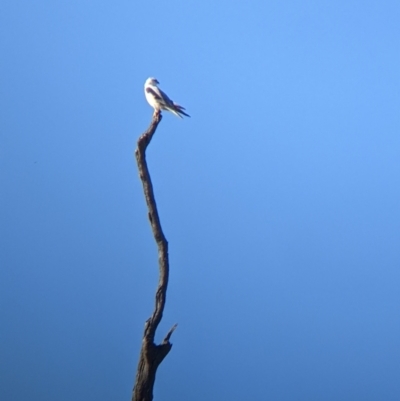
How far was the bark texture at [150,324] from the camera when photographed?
202 cm

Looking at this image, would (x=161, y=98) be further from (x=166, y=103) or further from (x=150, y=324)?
(x=150, y=324)

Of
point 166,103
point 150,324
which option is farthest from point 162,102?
point 150,324

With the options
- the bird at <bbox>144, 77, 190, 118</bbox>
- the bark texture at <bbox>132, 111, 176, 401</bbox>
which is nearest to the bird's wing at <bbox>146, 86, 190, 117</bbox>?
the bird at <bbox>144, 77, 190, 118</bbox>

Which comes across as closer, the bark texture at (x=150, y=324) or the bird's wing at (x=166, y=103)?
the bark texture at (x=150, y=324)

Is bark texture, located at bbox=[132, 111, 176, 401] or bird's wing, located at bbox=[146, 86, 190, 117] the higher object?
bird's wing, located at bbox=[146, 86, 190, 117]

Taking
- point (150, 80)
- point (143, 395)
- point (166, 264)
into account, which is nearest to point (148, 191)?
point (166, 264)

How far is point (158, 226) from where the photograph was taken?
2.05 meters

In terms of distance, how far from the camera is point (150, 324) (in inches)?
80.0

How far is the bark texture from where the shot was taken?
79.4 inches

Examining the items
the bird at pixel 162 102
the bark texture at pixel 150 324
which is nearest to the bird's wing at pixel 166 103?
the bird at pixel 162 102

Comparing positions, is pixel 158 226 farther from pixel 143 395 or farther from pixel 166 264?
pixel 143 395

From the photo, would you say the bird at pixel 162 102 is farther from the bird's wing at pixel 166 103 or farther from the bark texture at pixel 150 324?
the bark texture at pixel 150 324

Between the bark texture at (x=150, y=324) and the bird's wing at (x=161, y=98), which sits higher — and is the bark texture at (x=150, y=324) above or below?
below

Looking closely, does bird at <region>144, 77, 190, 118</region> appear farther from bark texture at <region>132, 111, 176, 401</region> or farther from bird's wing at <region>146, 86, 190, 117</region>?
bark texture at <region>132, 111, 176, 401</region>
